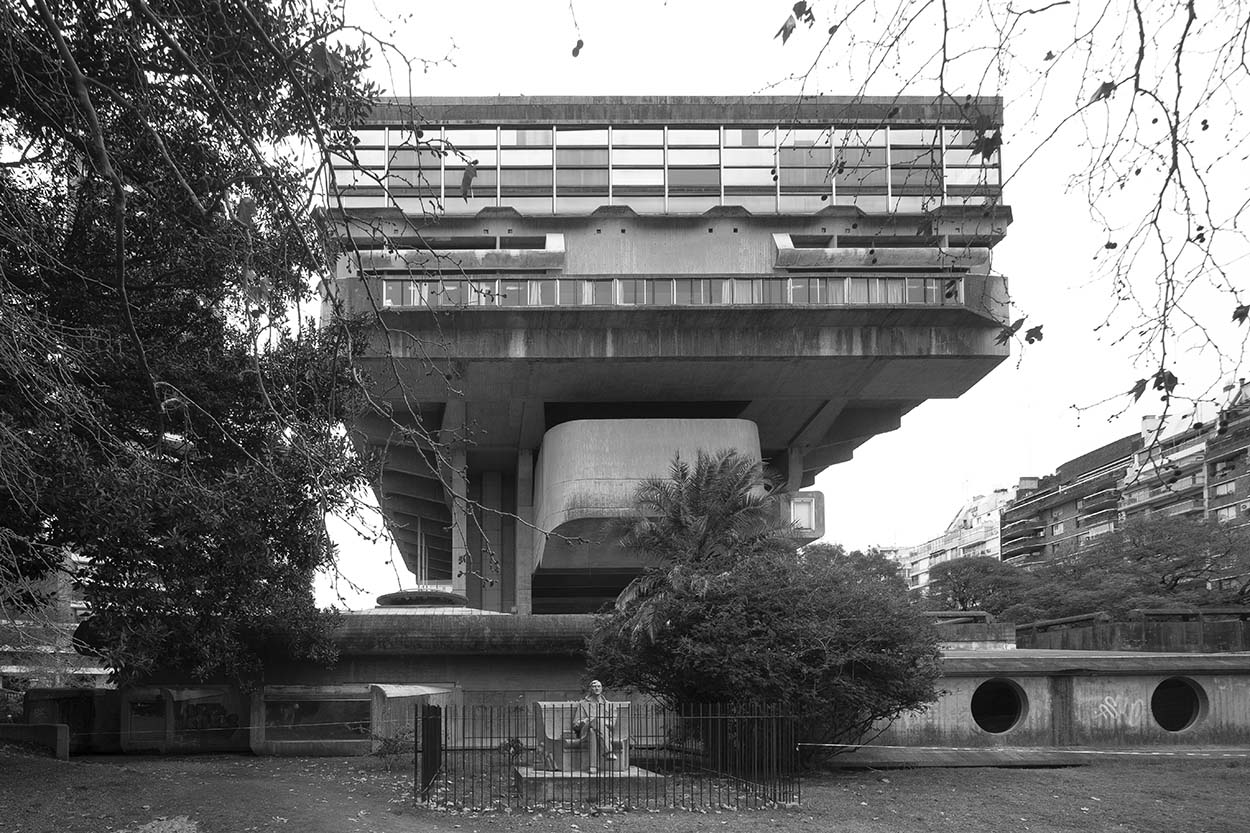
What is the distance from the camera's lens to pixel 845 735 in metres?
22.1

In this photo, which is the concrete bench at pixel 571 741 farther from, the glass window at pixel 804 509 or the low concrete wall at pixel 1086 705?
the glass window at pixel 804 509

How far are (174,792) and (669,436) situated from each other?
2371 centimetres

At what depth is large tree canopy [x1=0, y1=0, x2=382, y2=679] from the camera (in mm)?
6023

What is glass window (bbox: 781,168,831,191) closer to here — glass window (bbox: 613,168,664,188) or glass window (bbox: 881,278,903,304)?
glass window (bbox: 613,168,664,188)

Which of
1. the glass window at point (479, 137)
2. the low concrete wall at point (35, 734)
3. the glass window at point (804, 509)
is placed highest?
the glass window at point (479, 137)

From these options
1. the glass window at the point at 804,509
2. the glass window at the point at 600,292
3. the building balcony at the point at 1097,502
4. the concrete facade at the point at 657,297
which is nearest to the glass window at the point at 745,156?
the concrete facade at the point at 657,297

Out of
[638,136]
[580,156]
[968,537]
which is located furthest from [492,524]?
[968,537]

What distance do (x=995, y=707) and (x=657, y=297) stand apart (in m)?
15.4

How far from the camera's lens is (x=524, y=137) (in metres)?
40.3

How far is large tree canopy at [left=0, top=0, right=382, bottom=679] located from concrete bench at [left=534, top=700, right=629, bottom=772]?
4.67m

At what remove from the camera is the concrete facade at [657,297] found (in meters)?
34.7

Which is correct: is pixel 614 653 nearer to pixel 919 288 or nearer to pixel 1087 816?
pixel 1087 816

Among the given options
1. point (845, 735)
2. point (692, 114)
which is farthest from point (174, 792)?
point (692, 114)

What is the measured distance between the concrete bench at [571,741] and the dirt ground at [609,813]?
1.88 m
